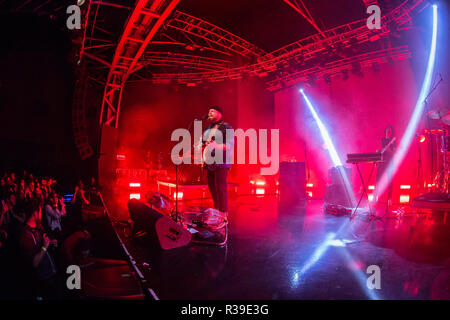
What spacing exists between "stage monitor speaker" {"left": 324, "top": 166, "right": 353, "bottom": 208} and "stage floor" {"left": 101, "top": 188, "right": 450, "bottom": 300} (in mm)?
1564

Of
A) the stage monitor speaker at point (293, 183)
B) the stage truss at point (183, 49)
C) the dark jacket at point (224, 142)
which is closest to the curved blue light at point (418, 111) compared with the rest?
the stage truss at point (183, 49)

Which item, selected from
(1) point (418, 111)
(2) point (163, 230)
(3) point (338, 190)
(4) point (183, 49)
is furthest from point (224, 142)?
(4) point (183, 49)

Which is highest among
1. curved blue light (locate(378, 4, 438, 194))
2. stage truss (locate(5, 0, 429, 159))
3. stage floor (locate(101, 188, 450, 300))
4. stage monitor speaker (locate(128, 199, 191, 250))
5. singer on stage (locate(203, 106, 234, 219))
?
stage truss (locate(5, 0, 429, 159))

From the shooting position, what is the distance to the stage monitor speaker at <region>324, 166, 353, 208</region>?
5.59 m

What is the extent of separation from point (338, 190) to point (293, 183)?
1240 mm

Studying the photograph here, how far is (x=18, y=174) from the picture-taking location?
328 inches

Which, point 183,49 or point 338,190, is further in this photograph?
point 183,49

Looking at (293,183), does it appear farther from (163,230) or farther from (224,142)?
(163,230)

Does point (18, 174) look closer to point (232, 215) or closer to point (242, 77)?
point (232, 215)

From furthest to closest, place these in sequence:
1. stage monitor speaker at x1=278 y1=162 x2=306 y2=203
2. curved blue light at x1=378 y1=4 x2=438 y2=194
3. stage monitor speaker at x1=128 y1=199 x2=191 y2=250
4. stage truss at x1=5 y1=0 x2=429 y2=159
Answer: curved blue light at x1=378 y1=4 x2=438 y2=194
stage truss at x1=5 y1=0 x2=429 y2=159
stage monitor speaker at x1=278 y1=162 x2=306 y2=203
stage monitor speaker at x1=128 y1=199 x2=191 y2=250

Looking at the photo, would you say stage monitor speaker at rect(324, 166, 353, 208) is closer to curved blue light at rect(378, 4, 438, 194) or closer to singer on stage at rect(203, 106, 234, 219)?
singer on stage at rect(203, 106, 234, 219)

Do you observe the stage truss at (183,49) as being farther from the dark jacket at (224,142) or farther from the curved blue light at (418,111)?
the dark jacket at (224,142)

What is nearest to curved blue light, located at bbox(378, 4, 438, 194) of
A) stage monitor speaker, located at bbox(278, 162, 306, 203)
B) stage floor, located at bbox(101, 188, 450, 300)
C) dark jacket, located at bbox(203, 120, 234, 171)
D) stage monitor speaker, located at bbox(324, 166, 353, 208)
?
stage monitor speaker, located at bbox(324, 166, 353, 208)

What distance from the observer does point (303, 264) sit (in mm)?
2320
